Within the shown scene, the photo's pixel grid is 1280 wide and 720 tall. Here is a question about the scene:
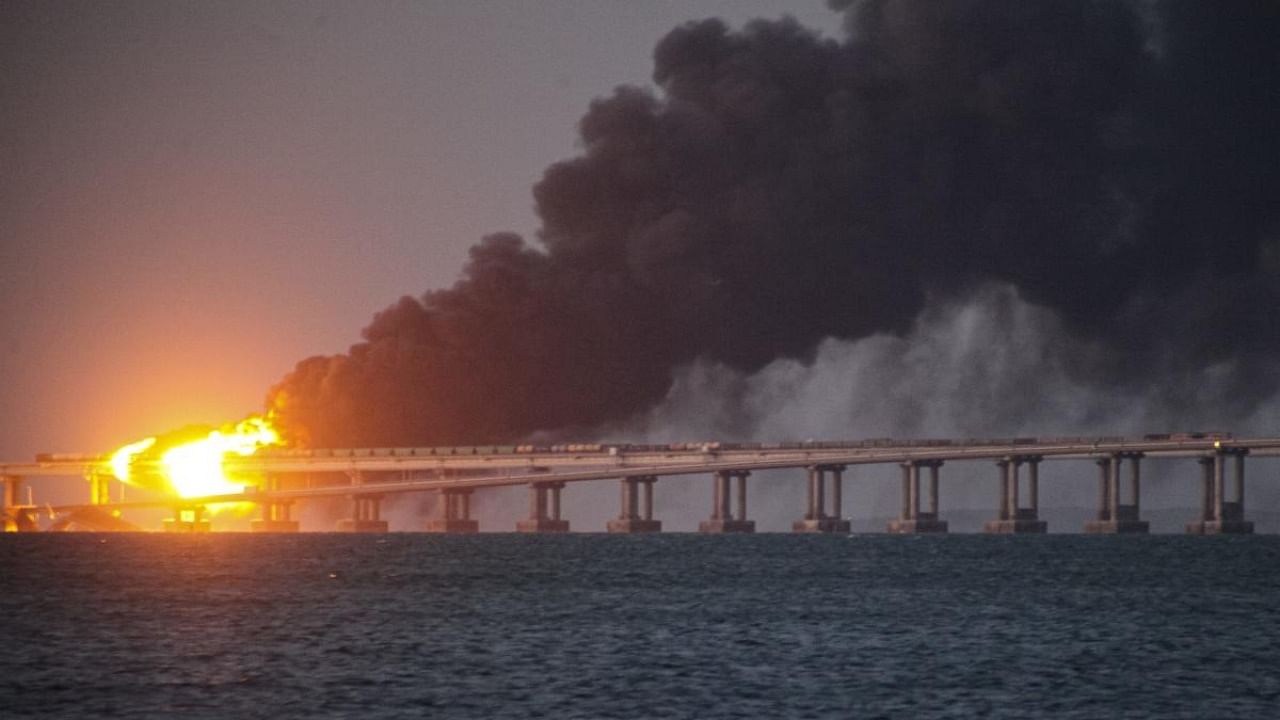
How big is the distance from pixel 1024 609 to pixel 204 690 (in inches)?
1907

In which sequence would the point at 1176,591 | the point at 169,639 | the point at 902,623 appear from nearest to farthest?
the point at 169,639 → the point at 902,623 → the point at 1176,591

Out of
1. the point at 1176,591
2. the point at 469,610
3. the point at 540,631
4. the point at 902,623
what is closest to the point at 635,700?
the point at 540,631

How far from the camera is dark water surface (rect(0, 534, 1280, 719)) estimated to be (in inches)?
2879

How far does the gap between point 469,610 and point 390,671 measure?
99.3 ft

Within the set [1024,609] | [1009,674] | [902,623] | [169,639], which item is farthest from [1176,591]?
[169,639]

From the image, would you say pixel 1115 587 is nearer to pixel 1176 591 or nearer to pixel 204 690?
pixel 1176 591

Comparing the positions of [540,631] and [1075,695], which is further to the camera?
[540,631]

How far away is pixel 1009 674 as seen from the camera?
80688mm

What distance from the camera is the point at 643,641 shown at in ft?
306

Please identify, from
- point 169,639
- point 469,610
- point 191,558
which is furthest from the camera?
point 191,558

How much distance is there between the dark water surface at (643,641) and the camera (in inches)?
2879

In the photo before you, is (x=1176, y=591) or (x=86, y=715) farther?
(x=1176, y=591)

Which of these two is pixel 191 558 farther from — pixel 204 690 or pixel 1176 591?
pixel 204 690

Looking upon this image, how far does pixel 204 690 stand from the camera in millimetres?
76062
